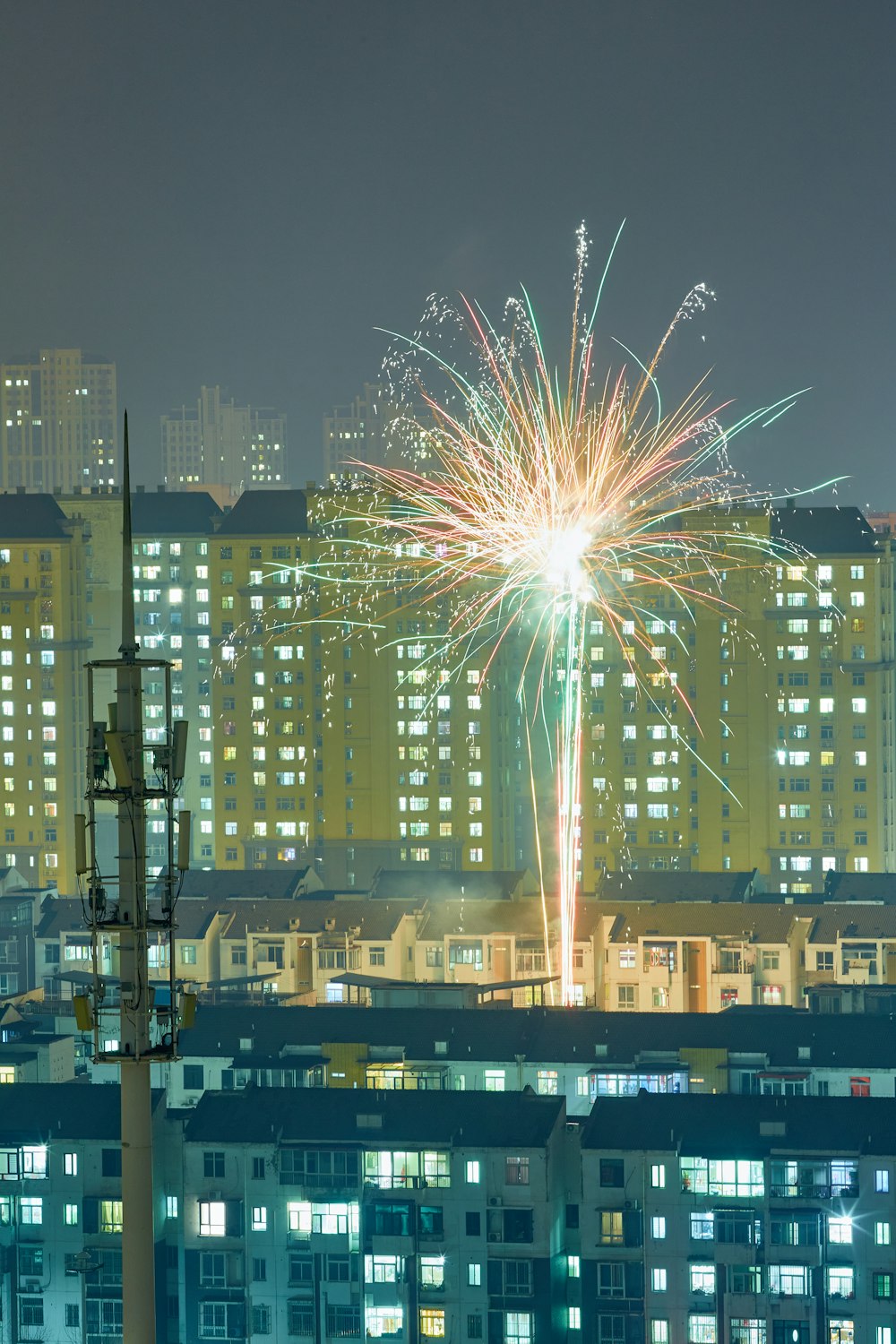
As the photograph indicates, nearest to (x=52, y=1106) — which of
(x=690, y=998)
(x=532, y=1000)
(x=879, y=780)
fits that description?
(x=532, y=1000)

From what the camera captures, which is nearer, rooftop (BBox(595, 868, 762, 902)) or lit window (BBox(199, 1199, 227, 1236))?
lit window (BBox(199, 1199, 227, 1236))

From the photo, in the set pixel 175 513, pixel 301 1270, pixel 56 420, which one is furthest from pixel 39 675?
pixel 56 420

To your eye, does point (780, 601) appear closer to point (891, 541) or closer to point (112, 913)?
point (891, 541)

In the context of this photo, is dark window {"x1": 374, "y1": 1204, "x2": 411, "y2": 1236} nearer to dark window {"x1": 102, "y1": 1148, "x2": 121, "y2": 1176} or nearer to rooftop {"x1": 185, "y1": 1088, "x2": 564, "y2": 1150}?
rooftop {"x1": 185, "y1": 1088, "x2": 564, "y2": 1150}

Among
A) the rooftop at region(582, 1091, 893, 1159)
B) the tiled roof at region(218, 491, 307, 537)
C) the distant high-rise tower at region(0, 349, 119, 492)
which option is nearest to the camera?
the rooftop at region(582, 1091, 893, 1159)

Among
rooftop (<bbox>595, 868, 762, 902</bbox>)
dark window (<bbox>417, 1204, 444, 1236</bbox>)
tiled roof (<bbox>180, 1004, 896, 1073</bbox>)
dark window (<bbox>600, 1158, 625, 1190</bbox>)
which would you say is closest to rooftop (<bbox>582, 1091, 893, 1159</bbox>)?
dark window (<bbox>600, 1158, 625, 1190</bbox>)

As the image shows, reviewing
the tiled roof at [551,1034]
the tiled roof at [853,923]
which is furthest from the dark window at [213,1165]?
the tiled roof at [853,923]

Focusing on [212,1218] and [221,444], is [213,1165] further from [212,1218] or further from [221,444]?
[221,444]
